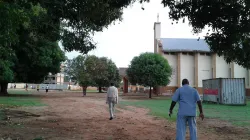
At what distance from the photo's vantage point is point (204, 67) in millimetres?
54281

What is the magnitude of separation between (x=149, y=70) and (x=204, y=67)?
52.2 ft

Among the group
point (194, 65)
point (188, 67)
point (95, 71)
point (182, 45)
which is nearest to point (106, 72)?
point (95, 71)

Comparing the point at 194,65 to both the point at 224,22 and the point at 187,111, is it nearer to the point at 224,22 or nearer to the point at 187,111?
the point at 224,22

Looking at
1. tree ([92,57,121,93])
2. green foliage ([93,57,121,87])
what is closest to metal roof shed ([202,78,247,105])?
tree ([92,57,121,93])

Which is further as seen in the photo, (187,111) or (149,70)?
(149,70)

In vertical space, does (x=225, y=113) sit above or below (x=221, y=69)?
below

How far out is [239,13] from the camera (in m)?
8.52

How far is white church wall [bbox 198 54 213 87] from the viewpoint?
5394 centimetres

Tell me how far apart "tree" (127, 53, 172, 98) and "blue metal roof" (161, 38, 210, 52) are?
10231 mm

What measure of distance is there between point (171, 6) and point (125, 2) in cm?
173

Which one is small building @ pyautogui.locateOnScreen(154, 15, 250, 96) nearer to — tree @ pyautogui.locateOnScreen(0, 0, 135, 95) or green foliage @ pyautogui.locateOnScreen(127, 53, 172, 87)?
green foliage @ pyautogui.locateOnScreen(127, 53, 172, 87)

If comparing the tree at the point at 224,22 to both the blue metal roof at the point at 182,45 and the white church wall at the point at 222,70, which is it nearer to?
the blue metal roof at the point at 182,45

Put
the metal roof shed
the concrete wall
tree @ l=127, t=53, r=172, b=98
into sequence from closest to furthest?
the metal roof shed
tree @ l=127, t=53, r=172, b=98
the concrete wall

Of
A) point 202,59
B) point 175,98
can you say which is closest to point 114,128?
point 175,98
